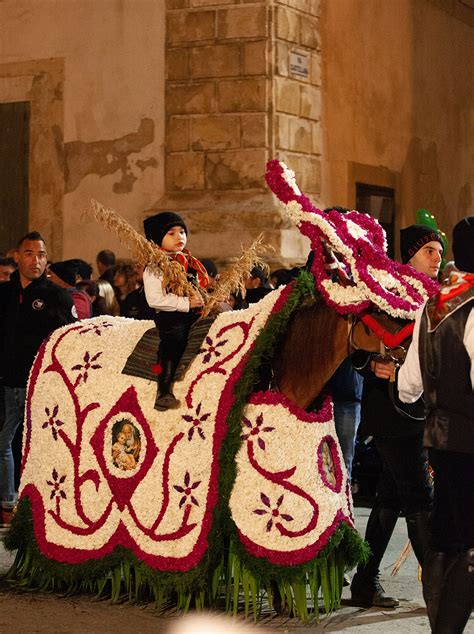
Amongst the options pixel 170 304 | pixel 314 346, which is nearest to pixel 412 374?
pixel 314 346

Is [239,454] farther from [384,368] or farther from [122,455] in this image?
[384,368]

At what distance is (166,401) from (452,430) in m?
1.91

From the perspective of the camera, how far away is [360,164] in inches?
605

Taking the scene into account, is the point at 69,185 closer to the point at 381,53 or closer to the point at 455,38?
the point at 381,53

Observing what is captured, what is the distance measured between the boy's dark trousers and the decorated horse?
6cm

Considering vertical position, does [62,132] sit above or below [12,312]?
above

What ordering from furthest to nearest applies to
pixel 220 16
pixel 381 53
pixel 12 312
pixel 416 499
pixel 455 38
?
pixel 455 38, pixel 381 53, pixel 220 16, pixel 12 312, pixel 416 499

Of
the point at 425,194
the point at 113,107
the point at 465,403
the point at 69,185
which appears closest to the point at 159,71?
the point at 113,107

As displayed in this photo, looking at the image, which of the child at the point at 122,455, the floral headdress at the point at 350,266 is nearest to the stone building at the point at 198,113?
the child at the point at 122,455

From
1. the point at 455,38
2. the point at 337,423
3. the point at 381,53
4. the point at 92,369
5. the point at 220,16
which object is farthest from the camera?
the point at 455,38

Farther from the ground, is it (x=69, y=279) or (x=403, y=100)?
(x=403, y=100)

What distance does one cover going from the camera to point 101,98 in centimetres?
1427

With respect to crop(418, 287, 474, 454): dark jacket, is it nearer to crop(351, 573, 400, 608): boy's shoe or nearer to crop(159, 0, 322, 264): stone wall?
crop(351, 573, 400, 608): boy's shoe

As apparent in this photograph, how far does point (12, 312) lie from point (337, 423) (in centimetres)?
235
